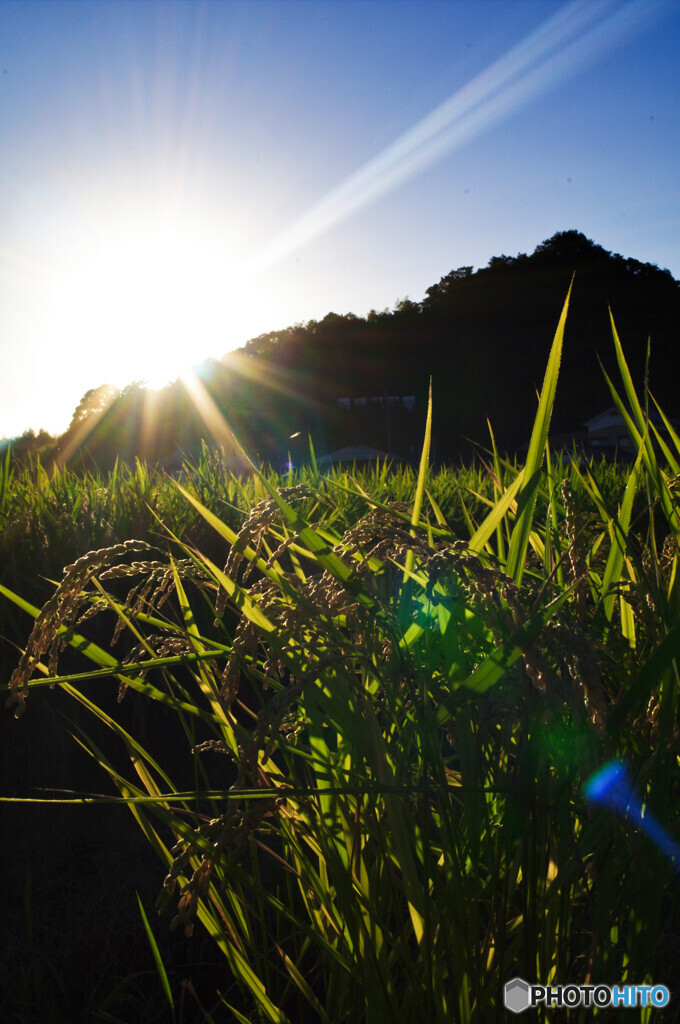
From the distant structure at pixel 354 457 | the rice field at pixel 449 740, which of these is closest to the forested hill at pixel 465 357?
the distant structure at pixel 354 457

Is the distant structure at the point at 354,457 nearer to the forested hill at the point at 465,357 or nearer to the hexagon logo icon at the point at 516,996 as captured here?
the hexagon logo icon at the point at 516,996

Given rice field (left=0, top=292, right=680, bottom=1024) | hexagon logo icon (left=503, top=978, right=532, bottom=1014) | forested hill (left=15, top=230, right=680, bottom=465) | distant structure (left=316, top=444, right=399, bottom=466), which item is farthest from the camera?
forested hill (left=15, top=230, right=680, bottom=465)

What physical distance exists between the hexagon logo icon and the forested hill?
194 ft

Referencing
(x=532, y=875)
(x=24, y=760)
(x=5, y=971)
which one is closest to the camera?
(x=532, y=875)

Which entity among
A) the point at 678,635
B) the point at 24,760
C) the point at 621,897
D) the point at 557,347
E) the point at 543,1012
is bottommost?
the point at 24,760

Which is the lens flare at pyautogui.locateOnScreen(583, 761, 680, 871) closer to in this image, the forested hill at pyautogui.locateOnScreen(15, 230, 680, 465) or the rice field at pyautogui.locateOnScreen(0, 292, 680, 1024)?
the rice field at pyautogui.locateOnScreen(0, 292, 680, 1024)

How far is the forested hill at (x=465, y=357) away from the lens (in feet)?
219

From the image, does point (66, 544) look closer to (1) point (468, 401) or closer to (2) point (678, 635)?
(2) point (678, 635)

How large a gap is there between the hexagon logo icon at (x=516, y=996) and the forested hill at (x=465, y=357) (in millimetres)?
59224

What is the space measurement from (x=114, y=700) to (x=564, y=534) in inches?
99.2

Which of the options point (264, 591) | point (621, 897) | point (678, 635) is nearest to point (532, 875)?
point (621, 897)

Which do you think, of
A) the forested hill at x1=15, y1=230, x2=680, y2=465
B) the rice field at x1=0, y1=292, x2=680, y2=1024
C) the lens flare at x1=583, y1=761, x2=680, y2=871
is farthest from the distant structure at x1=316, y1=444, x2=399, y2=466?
the forested hill at x1=15, y1=230, x2=680, y2=465

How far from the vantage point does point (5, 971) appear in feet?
5.81

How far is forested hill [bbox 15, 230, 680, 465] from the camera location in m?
66.7
